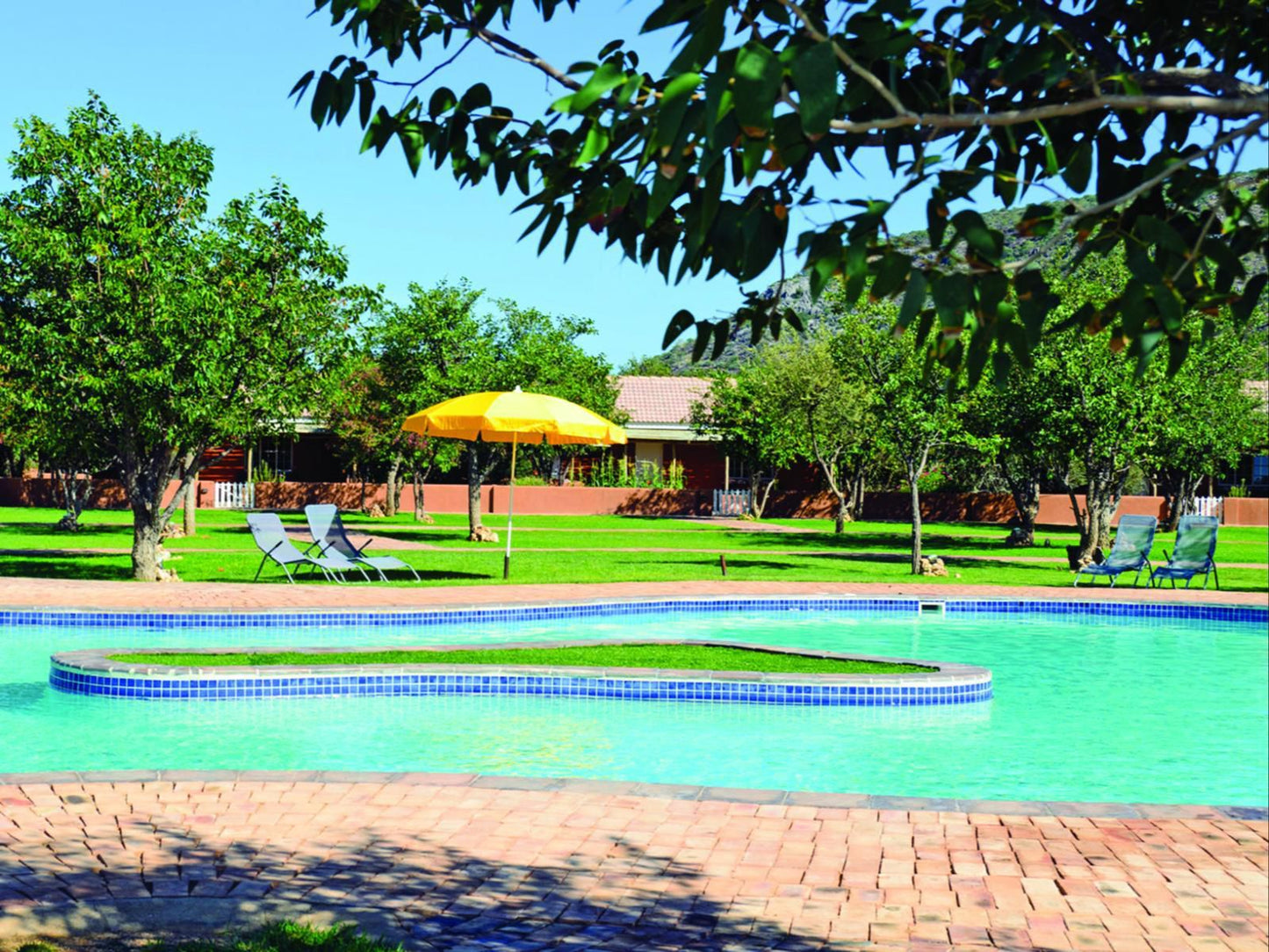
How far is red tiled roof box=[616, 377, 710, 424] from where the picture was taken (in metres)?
50.8

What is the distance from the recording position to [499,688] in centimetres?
1104

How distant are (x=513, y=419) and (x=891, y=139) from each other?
1703 centimetres

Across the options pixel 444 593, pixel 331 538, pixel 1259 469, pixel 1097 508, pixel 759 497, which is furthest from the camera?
pixel 1259 469

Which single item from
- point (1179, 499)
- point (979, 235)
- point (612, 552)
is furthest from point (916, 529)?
point (1179, 499)

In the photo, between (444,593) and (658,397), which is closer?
(444,593)

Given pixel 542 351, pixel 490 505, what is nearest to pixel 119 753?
pixel 542 351

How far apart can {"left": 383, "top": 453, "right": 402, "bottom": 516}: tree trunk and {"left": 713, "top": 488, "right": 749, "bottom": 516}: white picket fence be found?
35.1 feet

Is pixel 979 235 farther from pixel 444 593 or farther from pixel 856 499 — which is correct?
pixel 856 499

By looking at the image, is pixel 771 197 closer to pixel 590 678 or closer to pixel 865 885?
pixel 865 885

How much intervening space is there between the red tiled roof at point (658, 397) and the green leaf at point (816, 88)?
47.1 m

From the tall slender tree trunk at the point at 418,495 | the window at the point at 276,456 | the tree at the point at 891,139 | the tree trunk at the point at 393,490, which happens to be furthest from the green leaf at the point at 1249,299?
the window at the point at 276,456

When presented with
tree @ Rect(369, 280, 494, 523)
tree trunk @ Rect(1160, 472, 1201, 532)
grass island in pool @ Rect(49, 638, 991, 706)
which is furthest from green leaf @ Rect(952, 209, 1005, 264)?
tree trunk @ Rect(1160, 472, 1201, 532)

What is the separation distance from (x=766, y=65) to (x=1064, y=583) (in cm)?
2129

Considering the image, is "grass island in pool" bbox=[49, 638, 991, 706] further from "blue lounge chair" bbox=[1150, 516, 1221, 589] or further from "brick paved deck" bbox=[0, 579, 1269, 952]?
"blue lounge chair" bbox=[1150, 516, 1221, 589]
